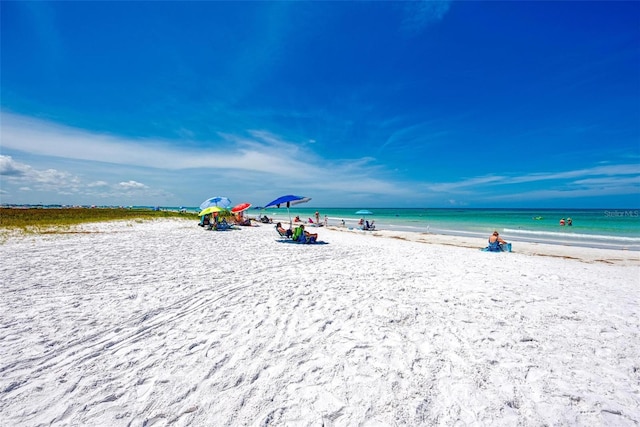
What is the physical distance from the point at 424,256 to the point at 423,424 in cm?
842

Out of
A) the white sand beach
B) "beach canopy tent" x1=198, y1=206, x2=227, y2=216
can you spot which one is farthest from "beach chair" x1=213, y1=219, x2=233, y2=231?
the white sand beach

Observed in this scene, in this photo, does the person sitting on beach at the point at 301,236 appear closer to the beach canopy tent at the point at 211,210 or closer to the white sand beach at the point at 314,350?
the white sand beach at the point at 314,350

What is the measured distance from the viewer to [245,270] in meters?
7.68

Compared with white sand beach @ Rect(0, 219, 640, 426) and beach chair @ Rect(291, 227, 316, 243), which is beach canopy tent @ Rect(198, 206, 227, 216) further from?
white sand beach @ Rect(0, 219, 640, 426)

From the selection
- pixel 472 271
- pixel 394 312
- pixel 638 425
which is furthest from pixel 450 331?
pixel 472 271

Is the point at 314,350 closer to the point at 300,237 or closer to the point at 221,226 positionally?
the point at 300,237

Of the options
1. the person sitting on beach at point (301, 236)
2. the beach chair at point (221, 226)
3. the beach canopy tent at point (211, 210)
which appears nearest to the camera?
the person sitting on beach at point (301, 236)

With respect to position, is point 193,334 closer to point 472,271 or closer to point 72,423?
point 72,423

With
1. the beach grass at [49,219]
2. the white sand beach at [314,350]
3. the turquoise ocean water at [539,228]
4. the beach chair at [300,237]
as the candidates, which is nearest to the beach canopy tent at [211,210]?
the beach chair at [300,237]

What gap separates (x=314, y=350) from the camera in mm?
3598

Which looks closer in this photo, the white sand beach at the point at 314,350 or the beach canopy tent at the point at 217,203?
the white sand beach at the point at 314,350

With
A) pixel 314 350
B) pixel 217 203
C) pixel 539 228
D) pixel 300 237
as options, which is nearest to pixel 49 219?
pixel 217 203

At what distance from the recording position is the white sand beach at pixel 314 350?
2.63 metres

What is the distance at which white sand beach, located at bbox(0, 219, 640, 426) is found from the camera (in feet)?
8.63
